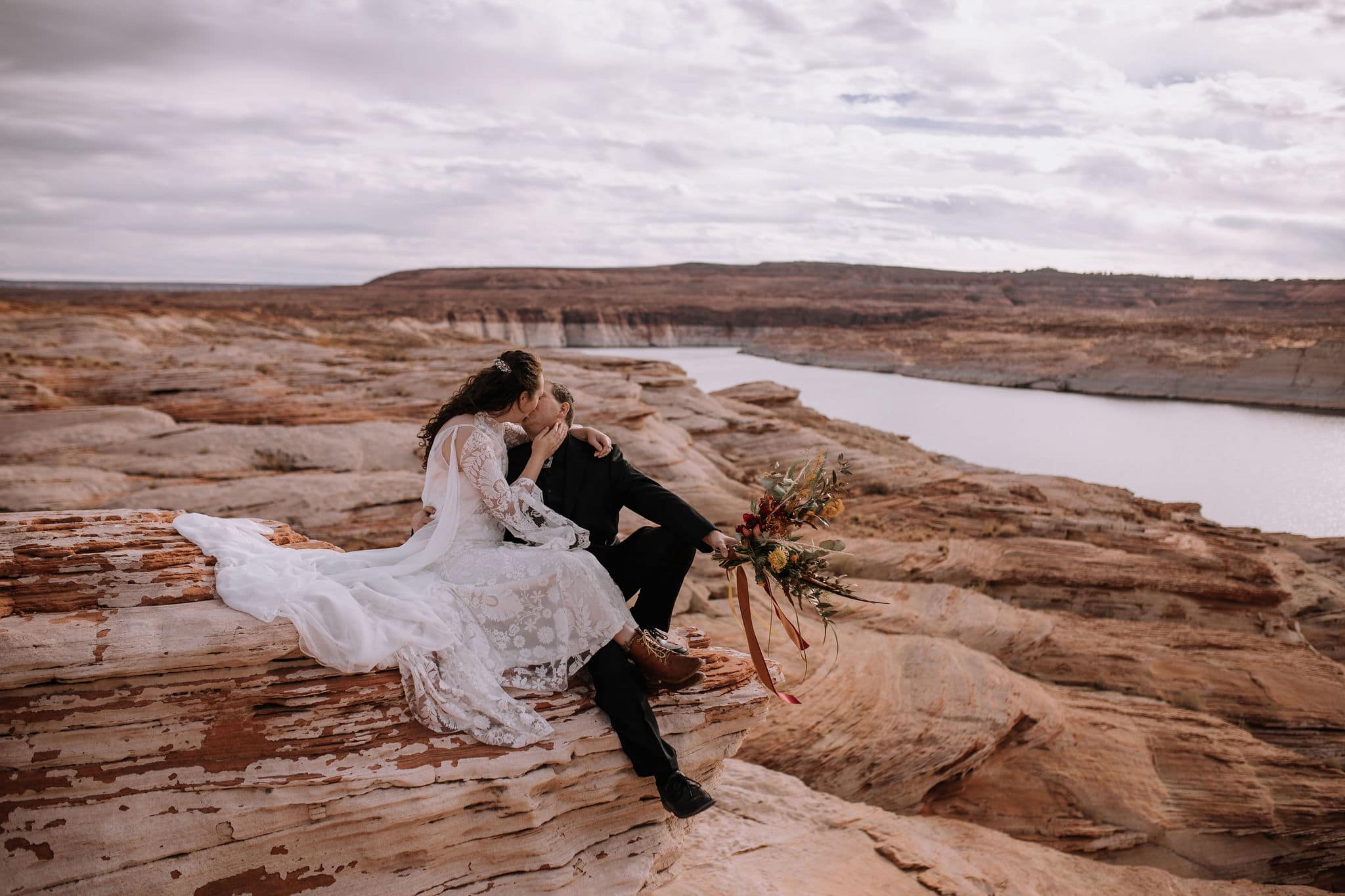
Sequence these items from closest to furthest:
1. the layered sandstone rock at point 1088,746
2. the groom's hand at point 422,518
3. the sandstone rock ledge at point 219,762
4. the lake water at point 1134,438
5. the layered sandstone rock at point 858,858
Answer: the sandstone rock ledge at point 219,762, the groom's hand at point 422,518, the layered sandstone rock at point 858,858, the layered sandstone rock at point 1088,746, the lake water at point 1134,438

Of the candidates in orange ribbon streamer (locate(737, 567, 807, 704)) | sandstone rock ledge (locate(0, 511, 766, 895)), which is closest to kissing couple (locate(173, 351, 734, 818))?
sandstone rock ledge (locate(0, 511, 766, 895))

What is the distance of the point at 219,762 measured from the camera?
3.94m

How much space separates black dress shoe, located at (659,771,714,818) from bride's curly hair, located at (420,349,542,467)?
94.5 inches

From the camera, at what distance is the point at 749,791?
282 inches

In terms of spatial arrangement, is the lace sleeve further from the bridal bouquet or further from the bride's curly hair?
the bridal bouquet

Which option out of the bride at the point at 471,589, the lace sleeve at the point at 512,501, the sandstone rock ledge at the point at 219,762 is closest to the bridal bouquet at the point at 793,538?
the bride at the point at 471,589

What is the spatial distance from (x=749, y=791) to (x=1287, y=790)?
6.82 m

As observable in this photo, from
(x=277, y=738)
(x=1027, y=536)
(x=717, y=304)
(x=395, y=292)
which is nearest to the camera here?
(x=277, y=738)

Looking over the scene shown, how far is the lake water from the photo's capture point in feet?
92.1

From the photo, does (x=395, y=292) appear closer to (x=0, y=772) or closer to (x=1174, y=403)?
(x=1174, y=403)

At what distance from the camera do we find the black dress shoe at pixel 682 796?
4516 mm

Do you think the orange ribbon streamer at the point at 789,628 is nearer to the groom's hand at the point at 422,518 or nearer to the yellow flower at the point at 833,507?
the yellow flower at the point at 833,507

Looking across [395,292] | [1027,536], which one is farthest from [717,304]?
Answer: [1027,536]

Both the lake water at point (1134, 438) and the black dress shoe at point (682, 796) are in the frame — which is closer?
the black dress shoe at point (682, 796)
